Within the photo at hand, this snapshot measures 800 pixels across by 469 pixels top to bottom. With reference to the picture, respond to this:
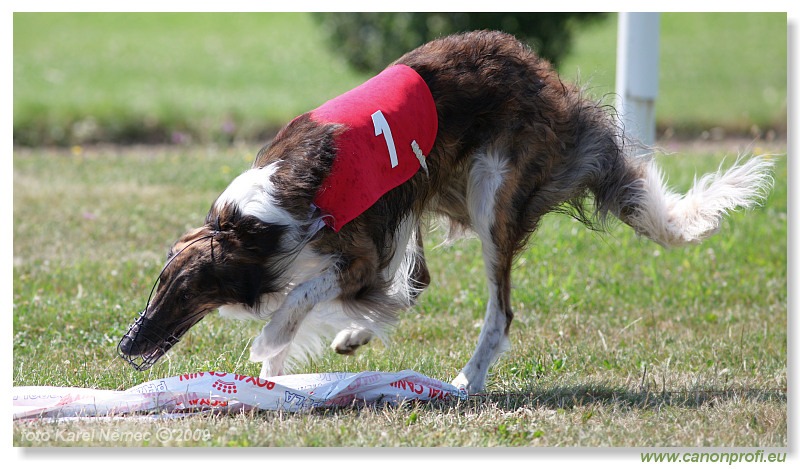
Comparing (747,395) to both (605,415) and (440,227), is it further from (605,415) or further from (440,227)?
(440,227)

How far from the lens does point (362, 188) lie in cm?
454

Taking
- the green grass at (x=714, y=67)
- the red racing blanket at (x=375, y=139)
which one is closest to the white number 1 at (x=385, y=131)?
the red racing blanket at (x=375, y=139)

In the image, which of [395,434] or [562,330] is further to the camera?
[562,330]

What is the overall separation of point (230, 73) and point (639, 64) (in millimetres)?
11086

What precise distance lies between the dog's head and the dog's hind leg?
115 centimetres

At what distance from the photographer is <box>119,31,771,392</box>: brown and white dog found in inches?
174

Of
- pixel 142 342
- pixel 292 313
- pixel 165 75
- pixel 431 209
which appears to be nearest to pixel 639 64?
pixel 431 209

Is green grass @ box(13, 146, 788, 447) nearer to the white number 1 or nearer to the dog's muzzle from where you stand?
the dog's muzzle

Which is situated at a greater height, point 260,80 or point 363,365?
point 260,80

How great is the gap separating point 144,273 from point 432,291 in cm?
207

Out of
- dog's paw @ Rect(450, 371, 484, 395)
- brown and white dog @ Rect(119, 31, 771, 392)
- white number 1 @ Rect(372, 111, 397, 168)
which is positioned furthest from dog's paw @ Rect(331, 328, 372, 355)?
white number 1 @ Rect(372, 111, 397, 168)

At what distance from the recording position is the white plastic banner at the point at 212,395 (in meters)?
4.41

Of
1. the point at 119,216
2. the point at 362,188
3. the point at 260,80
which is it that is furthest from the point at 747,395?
the point at 260,80

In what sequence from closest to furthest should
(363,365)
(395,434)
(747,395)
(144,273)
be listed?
(395,434) → (747,395) → (363,365) → (144,273)
